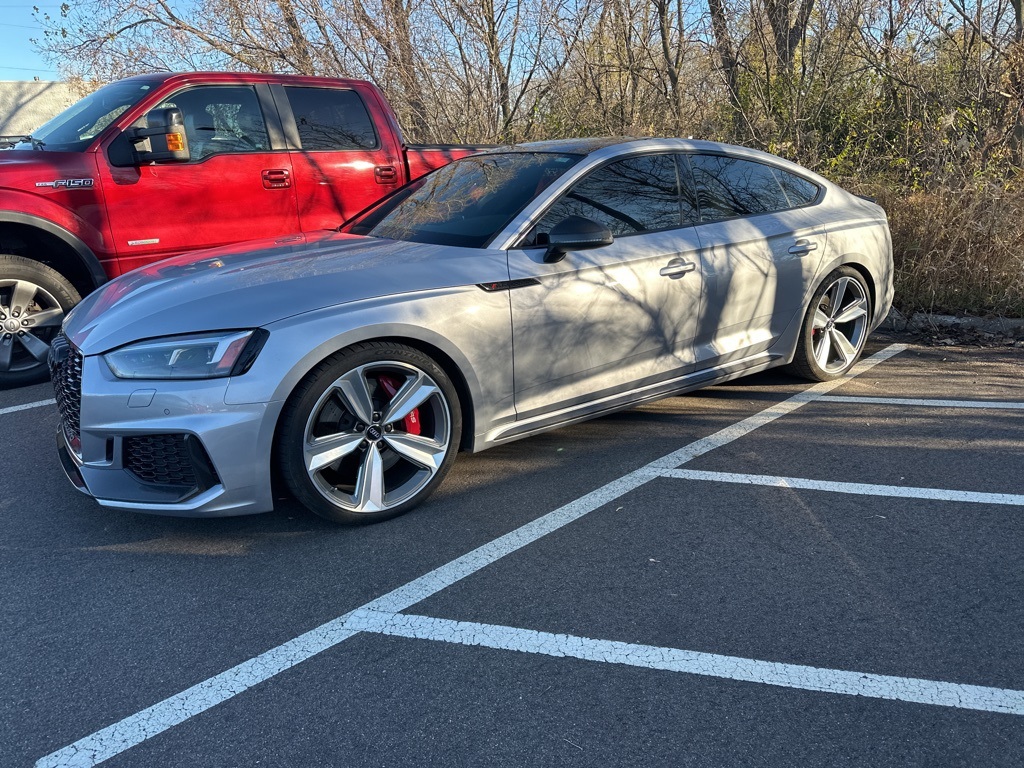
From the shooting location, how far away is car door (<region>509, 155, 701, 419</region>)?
398 cm

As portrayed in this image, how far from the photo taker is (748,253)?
4824 mm

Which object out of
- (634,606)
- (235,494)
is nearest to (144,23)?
(235,494)

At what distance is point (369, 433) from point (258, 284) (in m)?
0.77

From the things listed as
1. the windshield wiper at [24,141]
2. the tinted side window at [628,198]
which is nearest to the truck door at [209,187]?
the windshield wiper at [24,141]

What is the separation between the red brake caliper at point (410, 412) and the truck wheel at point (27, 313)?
3.31 meters

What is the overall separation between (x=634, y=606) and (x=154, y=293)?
2.37 metres

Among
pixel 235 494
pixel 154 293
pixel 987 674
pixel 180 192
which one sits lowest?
pixel 987 674

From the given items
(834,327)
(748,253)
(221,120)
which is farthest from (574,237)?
(221,120)

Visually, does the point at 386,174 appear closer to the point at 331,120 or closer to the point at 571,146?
the point at 331,120

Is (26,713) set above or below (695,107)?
below

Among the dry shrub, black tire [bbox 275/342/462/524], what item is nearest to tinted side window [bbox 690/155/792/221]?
black tire [bbox 275/342/462/524]

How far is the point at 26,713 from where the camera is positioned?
2.48 m

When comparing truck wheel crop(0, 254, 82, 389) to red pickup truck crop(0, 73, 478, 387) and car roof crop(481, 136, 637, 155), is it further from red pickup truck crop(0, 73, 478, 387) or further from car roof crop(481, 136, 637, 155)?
car roof crop(481, 136, 637, 155)

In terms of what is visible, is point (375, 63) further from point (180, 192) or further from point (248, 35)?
point (180, 192)
